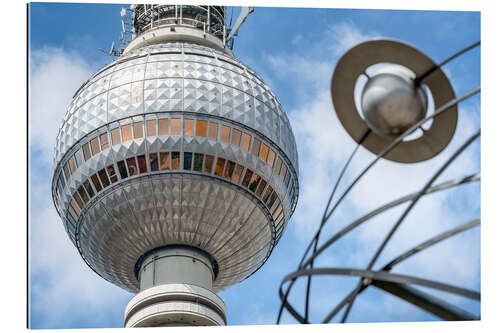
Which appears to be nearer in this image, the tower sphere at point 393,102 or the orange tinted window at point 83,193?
the tower sphere at point 393,102

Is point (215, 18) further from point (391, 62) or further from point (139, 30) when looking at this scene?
point (391, 62)

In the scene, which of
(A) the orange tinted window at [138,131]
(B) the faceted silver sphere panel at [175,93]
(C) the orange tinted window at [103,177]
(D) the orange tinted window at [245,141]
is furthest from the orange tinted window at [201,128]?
(C) the orange tinted window at [103,177]

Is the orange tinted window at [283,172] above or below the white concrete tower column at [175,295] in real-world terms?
above

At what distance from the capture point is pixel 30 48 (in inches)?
471

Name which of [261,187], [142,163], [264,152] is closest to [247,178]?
[261,187]

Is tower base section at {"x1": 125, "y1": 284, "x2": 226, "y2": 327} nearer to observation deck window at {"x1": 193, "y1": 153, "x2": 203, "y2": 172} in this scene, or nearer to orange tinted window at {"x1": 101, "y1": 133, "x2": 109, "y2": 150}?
observation deck window at {"x1": 193, "y1": 153, "x2": 203, "y2": 172}

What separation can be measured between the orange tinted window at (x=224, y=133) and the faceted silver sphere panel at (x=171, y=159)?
0.10ft

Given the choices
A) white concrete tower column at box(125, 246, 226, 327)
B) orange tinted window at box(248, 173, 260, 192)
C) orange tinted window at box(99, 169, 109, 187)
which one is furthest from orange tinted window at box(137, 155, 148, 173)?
orange tinted window at box(248, 173, 260, 192)

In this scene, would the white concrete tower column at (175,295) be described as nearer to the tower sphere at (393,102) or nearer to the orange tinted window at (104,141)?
the orange tinted window at (104,141)

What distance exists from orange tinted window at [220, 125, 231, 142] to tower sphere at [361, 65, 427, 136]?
50.0ft

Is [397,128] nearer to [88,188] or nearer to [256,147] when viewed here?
[256,147]

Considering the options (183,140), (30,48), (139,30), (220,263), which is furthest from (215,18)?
(30,48)

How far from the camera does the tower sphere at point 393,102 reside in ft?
21.8
